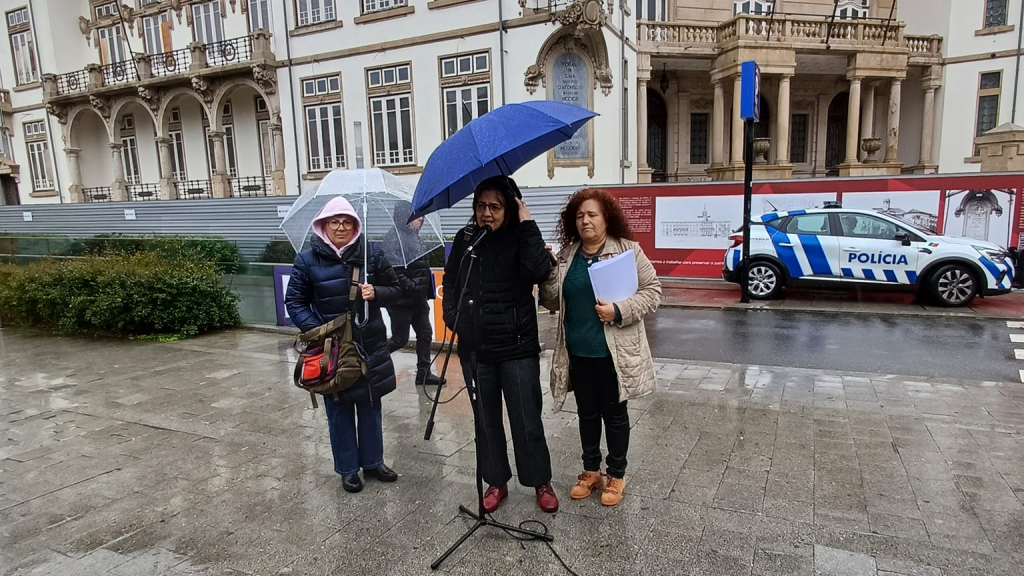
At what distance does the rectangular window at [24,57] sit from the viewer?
25.9m

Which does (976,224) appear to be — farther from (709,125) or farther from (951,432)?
(709,125)

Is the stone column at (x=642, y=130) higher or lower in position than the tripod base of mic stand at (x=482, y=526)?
higher

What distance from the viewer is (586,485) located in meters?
3.61

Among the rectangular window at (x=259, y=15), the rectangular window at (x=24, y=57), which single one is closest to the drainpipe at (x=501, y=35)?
the rectangular window at (x=259, y=15)

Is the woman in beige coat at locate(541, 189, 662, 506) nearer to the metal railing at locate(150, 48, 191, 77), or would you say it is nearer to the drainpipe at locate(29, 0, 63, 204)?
the metal railing at locate(150, 48, 191, 77)

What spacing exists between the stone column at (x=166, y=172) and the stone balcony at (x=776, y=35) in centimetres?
1860

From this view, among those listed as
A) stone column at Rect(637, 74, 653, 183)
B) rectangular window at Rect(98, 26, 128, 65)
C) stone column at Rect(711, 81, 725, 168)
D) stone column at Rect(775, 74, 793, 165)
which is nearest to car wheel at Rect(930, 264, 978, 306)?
stone column at Rect(637, 74, 653, 183)

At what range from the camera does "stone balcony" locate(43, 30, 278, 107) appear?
2005cm

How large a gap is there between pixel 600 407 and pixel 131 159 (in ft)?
92.6

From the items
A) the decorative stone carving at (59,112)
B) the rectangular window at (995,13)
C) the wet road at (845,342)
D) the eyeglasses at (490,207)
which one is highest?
the rectangular window at (995,13)

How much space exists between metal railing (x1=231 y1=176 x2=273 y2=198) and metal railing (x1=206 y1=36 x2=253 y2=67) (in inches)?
161

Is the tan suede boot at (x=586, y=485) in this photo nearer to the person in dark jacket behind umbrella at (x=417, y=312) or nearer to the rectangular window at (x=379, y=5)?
the person in dark jacket behind umbrella at (x=417, y=312)

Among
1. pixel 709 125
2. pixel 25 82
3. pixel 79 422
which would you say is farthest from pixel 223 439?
pixel 25 82

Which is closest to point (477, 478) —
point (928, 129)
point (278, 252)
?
point (278, 252)
